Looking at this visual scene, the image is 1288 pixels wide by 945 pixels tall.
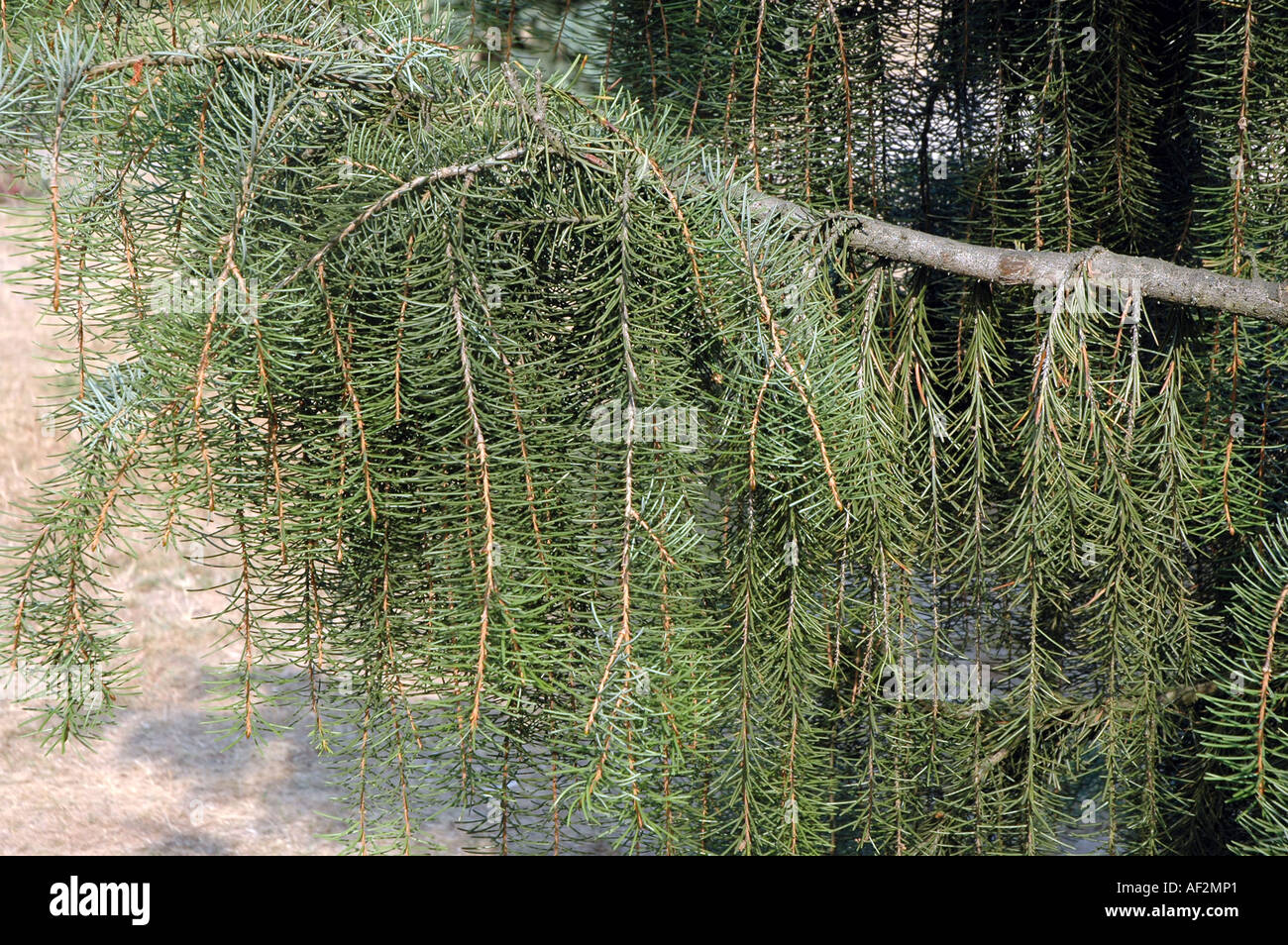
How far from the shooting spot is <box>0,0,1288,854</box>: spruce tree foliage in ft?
1.36

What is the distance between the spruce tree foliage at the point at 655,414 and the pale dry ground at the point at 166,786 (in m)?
0.59

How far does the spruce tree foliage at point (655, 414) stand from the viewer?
415 mm

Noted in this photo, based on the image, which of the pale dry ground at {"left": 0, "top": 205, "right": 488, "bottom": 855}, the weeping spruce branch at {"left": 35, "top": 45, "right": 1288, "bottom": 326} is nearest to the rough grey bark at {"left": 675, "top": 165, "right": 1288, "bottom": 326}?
the weeping spruce branch at {"left": 35, "top": 45, "right": 1288, "bottom": 326}

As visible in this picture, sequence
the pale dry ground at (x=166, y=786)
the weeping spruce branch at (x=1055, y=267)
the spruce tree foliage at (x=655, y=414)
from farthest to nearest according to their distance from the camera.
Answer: the pale dry ground at (x=166, y=786)
the weeping spruce branch at (x=1055, y=267)
the spruce tree foliage at (x=655, y=414)

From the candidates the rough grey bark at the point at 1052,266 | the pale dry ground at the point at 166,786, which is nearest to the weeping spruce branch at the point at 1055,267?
the rough grey bark at the point at 1052,266

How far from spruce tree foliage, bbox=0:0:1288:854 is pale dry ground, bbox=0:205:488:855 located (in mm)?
587

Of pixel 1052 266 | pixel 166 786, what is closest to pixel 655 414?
Answer: pixel 1052 266

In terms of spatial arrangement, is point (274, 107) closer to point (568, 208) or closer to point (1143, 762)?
point (568, 208)

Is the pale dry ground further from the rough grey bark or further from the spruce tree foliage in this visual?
the rough grey bark

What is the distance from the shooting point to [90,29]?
1.58ft

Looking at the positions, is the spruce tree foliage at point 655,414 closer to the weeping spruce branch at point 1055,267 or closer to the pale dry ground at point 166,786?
the weeping spruce branch at point 1055,267

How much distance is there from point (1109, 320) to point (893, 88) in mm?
202

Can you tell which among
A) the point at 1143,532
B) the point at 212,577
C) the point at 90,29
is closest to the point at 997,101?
the point at 1143,532

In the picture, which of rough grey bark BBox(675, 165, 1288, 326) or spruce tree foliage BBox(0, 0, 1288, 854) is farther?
rough grey bark BBox(675, 165, 1288, 326)
